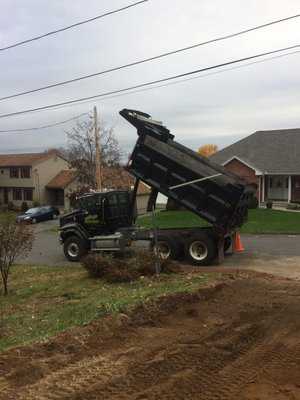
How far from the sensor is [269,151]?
4403 centimetres

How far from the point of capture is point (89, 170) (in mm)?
44969

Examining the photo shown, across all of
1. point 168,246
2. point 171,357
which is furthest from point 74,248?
point 171,357

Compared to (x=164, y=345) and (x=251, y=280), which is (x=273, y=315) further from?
(x=251, y=280)

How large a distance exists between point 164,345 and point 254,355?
1250 mm

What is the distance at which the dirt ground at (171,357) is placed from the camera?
16.1 ft

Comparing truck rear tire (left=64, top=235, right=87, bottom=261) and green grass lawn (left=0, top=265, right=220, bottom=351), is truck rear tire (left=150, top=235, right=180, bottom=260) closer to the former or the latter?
green grass lawn (left=0, top=265, right=220, bottom=351)

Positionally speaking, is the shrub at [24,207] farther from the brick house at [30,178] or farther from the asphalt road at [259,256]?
the asphalt road at [259,256]

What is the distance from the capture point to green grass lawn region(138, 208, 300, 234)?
2437cm

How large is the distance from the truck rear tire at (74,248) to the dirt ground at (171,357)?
27.4 ft

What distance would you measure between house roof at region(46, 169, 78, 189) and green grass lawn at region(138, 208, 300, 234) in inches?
836

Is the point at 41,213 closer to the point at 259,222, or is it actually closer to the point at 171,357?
the point at 259,222

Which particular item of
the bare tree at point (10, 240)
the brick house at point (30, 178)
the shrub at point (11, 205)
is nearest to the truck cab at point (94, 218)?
the bare tree at point (10, 240)

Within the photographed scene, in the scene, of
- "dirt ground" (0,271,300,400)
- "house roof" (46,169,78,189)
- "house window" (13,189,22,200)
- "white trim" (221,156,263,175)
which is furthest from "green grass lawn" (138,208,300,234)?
"house window" (13,189,22,200)

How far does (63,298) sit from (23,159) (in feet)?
166
